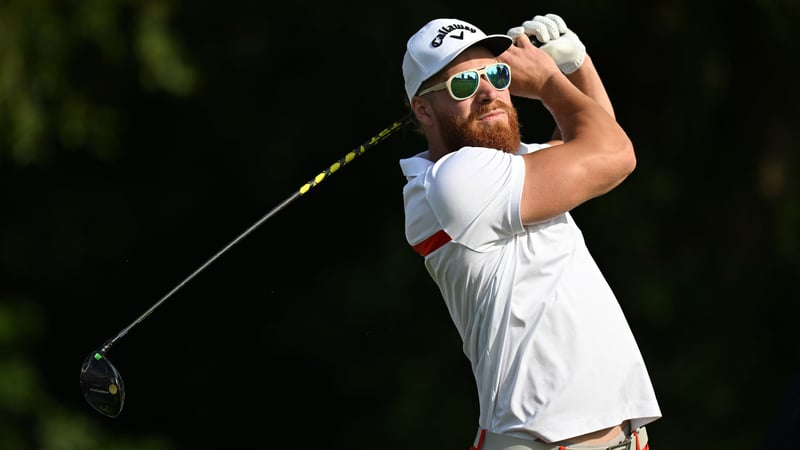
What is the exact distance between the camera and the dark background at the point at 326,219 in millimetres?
7367

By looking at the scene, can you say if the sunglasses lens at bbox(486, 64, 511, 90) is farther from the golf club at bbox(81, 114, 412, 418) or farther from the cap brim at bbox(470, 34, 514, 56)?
the golf club at bbox(81, 114, 412, 418)

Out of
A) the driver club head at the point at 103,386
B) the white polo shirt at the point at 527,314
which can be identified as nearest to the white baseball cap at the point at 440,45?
the white polo shirt at the point at 527,314

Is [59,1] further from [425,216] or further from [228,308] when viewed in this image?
[425,216]

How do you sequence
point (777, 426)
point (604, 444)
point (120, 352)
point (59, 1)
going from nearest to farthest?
point (777, 426) < point (604, 444) < point (59, 1) < point (120, 352)

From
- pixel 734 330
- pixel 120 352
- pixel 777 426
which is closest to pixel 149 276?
pixel 120 352

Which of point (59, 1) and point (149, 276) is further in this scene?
point (149, 276)

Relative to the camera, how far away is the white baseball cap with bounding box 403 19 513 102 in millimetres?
3119

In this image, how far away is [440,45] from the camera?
10.3 ft

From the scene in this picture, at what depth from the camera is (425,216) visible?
3043 millimetres

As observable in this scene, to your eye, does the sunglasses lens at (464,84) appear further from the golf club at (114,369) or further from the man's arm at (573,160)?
the golf club at (114,369)

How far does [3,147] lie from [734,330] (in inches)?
165

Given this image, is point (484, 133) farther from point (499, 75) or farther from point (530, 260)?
point (530, 260)

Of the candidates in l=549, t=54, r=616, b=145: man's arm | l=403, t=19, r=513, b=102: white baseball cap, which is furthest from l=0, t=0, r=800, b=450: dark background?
l=403, t=19, r=513, b=102: white baseball cap

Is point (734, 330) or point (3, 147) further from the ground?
point (3, 147)
